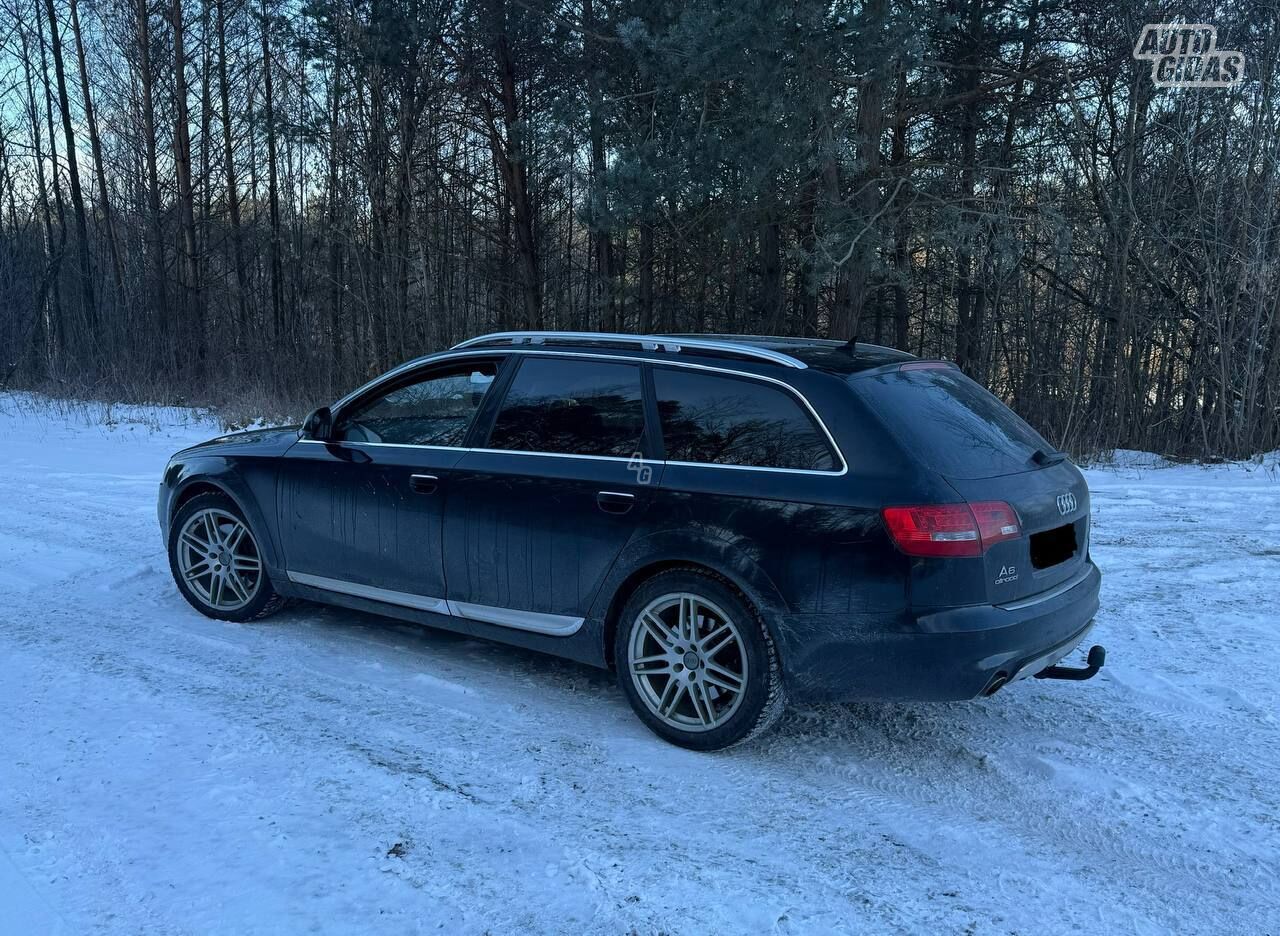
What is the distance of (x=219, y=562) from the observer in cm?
578

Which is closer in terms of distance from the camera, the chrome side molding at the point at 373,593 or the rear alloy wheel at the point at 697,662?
the rear alloy wheel at the point at 697,662


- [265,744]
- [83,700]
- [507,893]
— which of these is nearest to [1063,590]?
[507,893]

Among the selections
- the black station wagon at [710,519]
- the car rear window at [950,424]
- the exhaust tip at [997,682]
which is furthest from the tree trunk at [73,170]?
the exhaust tip at [997,682]

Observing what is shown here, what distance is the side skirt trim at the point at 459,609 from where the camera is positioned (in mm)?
4488

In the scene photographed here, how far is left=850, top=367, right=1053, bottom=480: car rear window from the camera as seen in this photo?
3805 mm

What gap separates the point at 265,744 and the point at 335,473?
1642 millimetres

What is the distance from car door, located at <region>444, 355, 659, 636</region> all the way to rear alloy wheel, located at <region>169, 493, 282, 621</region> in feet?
5.06

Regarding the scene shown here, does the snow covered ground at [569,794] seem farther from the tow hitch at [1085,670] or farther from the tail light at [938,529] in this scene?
the tail light at [938,529]

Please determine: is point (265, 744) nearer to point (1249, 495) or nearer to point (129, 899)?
point (129, 899)

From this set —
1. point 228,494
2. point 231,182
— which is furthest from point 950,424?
point 231,182

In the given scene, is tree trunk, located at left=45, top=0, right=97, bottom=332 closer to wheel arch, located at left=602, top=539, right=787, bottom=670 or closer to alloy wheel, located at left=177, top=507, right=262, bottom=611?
alloy wheel, located at left=177, top=507, right=262, bottom=611

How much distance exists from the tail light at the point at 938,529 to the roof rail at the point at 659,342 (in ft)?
2.64

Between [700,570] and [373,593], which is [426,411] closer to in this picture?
[373,593]

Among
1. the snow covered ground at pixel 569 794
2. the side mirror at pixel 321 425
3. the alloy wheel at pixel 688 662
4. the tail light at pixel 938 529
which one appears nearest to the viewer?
the snow covered ground at pixel 569 794
